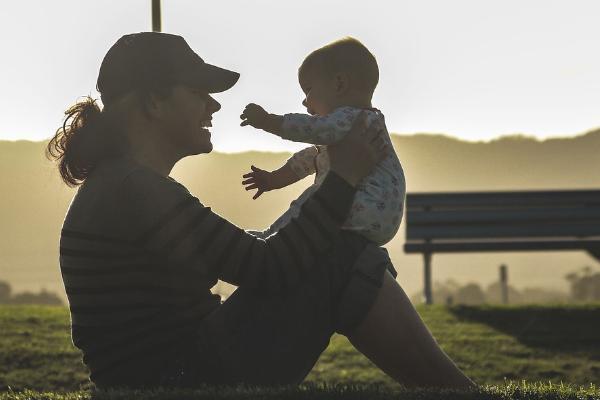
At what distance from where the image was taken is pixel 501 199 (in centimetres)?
952

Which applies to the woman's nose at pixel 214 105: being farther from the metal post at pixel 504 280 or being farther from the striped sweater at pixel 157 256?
the metal post at pixel 504 280

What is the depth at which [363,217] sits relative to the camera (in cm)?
332

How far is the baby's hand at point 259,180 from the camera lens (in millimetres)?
4094

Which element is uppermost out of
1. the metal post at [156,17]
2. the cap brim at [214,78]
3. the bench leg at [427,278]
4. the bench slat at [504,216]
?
the metal post at [156,17]

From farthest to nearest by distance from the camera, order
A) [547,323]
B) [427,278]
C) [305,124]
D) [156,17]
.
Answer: [427,278], [547,323], [156,17], [305,124]

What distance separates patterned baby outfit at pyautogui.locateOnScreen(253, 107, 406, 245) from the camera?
3346 mm

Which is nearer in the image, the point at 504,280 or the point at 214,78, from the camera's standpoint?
the point at 214,78

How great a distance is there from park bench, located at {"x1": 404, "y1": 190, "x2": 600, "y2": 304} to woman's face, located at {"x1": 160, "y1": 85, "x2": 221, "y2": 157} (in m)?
6.14

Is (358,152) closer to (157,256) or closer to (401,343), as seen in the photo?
(401,343)

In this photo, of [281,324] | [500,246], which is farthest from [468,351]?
[281,324]

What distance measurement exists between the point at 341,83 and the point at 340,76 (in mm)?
30

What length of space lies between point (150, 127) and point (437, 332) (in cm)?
480

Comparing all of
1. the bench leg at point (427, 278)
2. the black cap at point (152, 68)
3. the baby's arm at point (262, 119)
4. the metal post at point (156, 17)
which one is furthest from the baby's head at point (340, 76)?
the bench leg at point (427, 278)

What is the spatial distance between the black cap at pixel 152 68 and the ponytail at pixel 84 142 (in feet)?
0.28
